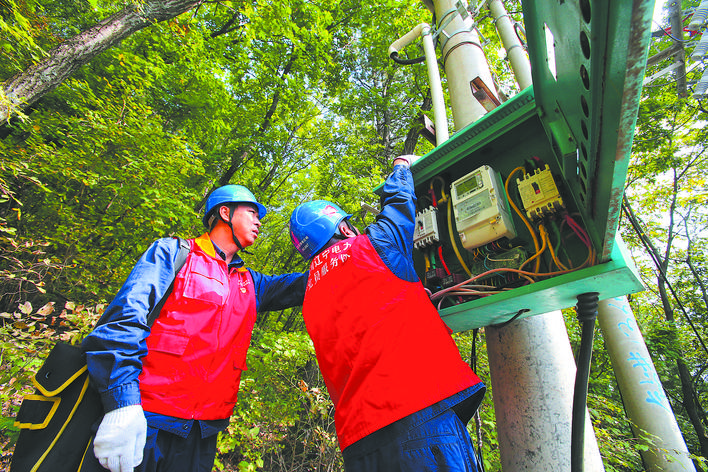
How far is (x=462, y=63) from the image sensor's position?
2.59 m

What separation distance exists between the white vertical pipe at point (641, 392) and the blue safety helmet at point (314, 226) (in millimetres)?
3569

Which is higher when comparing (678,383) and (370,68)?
(370,68)

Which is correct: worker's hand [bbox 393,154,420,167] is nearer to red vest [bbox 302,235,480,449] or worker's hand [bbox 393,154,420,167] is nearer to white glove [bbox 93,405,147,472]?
red vest [bbox 302,235,480,449]

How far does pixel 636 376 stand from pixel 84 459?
15.7ft

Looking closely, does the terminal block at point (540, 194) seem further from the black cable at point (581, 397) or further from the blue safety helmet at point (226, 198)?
the blue safety helmet at point (226, 198)

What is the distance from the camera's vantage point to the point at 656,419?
335 cm

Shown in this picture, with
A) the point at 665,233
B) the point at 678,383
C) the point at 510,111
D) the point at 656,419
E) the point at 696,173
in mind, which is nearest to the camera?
the point at 510,111

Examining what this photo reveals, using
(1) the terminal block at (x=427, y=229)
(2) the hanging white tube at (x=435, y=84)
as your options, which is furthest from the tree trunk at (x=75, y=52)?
(1) the terminal block at (x=427, y=229)

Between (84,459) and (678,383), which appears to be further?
A: (678,383)

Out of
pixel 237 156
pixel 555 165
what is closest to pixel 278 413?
pixel 555 165

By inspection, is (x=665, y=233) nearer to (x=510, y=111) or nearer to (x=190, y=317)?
(x=510, y=111)

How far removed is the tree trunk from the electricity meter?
14.2 feet

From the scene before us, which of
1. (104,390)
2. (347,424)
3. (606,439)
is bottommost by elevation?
(606,439)

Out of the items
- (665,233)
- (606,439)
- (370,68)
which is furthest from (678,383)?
(370,68)
